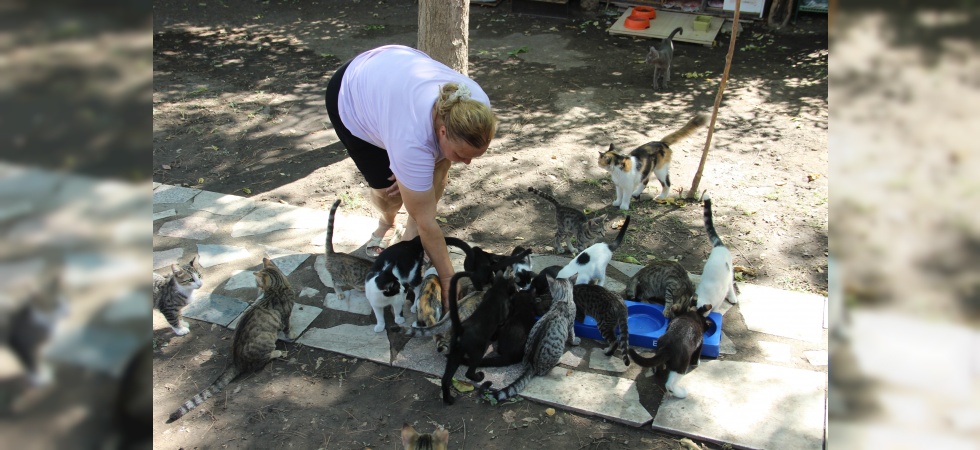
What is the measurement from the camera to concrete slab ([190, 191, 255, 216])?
6031 mm

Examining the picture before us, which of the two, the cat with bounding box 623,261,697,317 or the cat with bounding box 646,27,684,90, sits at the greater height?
the cat with bounding box 646,27,684,90

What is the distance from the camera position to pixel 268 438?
3771mm

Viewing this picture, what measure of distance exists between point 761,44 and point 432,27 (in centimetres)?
684

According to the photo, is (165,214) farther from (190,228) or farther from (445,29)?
(445,29)

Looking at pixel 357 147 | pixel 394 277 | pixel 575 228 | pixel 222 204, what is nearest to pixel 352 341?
pixel 394 277

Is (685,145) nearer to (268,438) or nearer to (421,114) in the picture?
(421,114)

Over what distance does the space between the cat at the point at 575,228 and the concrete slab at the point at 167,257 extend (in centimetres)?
295

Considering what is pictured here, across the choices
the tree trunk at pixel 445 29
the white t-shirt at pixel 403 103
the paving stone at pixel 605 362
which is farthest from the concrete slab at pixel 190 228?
the paving stone at pixel 605 362

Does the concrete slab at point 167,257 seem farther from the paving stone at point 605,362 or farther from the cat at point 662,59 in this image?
the cat at point 662,59

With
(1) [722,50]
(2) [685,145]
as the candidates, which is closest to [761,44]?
(1) [722,50]

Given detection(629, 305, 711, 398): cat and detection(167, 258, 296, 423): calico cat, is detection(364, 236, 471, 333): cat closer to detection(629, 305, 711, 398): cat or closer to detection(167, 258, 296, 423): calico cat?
detection(167, 258, 296, 423): calico cat

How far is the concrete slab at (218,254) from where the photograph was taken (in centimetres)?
529

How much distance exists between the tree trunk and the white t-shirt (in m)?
2.25

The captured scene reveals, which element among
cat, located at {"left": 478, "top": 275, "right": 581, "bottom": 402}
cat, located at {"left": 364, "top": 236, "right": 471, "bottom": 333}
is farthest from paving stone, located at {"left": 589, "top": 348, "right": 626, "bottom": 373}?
cat, located at {"left": 364, "top": 236, "right": 471, "bottom": 333}
